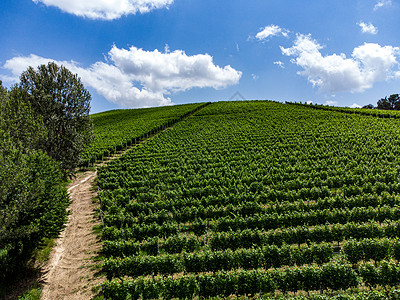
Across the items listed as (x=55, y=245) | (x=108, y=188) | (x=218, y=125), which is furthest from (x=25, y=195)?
(x=218, y=125)

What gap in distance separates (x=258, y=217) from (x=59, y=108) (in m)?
25.3

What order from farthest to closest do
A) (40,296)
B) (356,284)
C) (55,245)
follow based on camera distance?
(55,245) → (40,296) → (356,284)

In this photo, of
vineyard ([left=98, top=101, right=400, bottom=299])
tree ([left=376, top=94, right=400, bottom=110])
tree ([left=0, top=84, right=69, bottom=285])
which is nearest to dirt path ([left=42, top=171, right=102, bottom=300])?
vineyard ([left=98, top=101, right=400, bottom=299])

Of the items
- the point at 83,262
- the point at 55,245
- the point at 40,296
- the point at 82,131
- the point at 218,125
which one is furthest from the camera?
the point at 218,125

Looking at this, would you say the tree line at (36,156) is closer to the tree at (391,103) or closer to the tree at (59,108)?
the tree at (59,108)

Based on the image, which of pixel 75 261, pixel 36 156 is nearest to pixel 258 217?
pixel 75 261

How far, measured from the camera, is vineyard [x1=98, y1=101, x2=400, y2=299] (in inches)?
463

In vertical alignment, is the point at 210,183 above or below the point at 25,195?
below

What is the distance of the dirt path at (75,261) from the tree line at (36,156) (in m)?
2.02

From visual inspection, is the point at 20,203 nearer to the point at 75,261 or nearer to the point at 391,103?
the point at 75,261

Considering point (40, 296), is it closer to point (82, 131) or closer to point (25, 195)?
point (25, 195)

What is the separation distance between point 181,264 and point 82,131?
2276cm

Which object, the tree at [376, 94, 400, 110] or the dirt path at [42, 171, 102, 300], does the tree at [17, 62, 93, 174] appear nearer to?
the dirt path at [42, 171, 102, 300]

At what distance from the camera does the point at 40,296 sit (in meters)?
12.7
